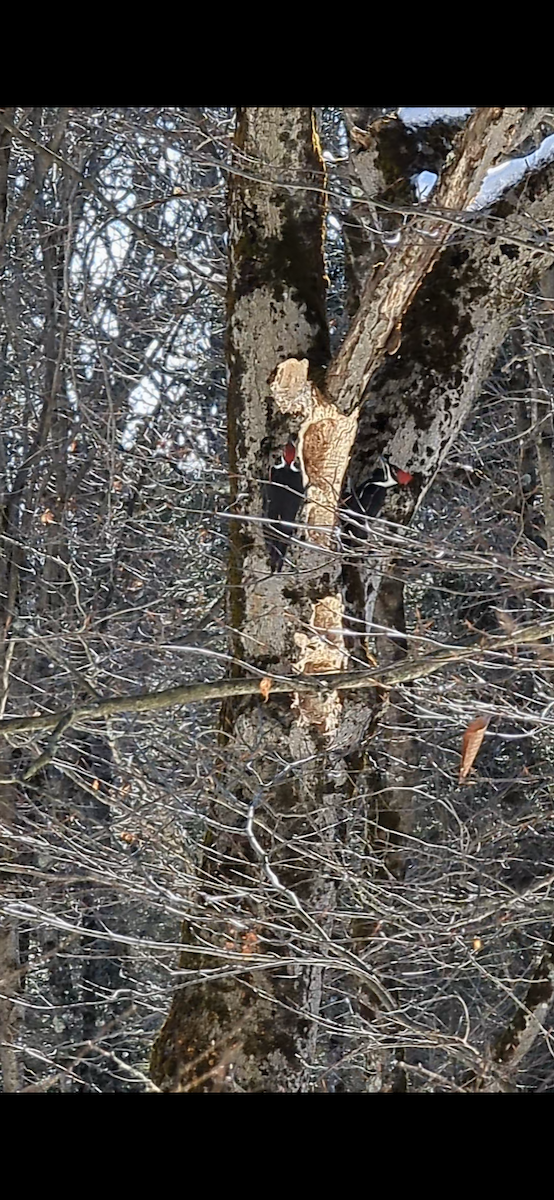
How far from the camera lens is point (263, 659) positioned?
4.39m

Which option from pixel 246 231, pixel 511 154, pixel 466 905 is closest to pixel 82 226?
pixel 246 231

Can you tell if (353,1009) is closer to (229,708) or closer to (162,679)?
(229,708)

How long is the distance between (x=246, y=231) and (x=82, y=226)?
10.3ft

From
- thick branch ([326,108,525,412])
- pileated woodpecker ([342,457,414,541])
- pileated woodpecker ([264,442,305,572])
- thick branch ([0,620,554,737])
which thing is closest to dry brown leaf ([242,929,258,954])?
thick branch ([0,620,554,737])

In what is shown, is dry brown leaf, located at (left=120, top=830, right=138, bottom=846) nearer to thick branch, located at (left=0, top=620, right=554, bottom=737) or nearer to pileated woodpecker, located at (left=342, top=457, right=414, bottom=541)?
thick branch, located at (left=0, top=620, right=554, bottom=737)

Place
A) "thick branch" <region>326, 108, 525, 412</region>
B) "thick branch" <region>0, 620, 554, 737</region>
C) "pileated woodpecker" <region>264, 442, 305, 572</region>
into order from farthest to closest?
"pileated woodpecker" <region>264, 442, 305, 572</region> < "thick branch" <region>326, 108, 525, 412</region> < "thick branch" <region>0, 620, 554, 737</region>

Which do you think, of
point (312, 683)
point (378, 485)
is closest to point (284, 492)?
point (378, 485)

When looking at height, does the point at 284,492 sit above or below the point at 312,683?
above

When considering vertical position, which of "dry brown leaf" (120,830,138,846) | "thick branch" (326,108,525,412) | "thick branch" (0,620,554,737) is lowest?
"dry brown leaf" (120,830,138,846)

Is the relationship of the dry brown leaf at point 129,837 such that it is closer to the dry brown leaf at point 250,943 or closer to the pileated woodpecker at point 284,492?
the dry brown leaf at point 250,943

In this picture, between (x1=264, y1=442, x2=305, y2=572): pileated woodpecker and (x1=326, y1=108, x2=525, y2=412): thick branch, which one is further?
(x1=264, y1=442, x2=305, y2=572): pileated woodpecker

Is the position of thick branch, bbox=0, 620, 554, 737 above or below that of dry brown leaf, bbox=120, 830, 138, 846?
above

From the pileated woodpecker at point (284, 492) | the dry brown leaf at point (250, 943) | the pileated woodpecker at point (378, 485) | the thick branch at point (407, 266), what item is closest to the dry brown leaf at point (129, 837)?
the dry brown leaf at point (250, 943)

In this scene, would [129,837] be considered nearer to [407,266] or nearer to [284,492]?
[284,492]
